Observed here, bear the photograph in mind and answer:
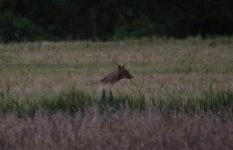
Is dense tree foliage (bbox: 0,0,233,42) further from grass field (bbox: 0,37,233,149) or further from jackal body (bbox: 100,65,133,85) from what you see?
jackal body (bbox: 100,65,133,85)

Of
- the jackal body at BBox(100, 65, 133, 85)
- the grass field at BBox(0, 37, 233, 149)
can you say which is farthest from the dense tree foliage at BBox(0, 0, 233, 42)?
the jackal body at BBox(100, 65, 133, 85)

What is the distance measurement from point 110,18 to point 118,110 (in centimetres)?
3484

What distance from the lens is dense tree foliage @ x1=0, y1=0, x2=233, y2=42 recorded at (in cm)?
3816

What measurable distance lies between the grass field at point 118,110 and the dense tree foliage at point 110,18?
18783mm

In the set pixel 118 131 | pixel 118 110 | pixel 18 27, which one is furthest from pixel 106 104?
pixel 18 27

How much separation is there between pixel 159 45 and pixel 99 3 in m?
16.8

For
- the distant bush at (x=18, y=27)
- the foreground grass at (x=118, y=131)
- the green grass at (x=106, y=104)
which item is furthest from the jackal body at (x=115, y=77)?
the distant bush at (x=18, y=27)

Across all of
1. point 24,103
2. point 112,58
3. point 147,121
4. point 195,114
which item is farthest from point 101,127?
point 112,58

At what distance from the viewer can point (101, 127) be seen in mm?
9000

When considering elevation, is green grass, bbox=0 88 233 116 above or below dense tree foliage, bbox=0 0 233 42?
below

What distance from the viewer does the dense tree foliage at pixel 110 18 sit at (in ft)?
125

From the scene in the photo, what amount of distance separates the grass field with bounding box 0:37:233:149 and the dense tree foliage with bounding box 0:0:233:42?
1878 centimetres

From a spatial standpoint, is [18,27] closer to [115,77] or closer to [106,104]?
[115,77]

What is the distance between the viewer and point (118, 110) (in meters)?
9.97
